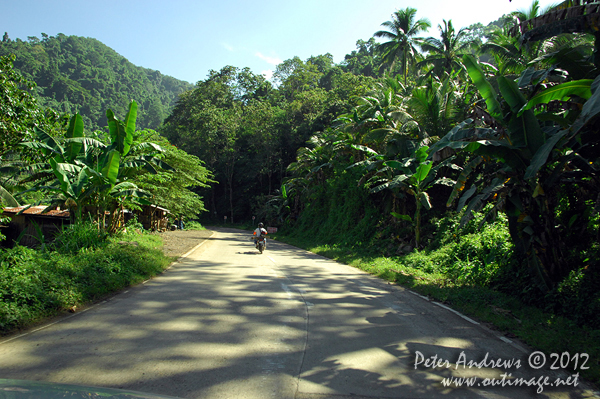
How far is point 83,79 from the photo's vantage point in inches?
3784

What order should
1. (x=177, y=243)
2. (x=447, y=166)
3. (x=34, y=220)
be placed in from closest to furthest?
1. (x=447, y=166)
2. (x=34, y=220)
3. (x=177, y=243)

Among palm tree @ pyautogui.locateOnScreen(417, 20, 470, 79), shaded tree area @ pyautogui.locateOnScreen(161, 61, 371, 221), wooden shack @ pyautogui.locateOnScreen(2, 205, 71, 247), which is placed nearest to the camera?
wooden shack @ pyautogui.locateOnScreen(2, 205, 71, 247)

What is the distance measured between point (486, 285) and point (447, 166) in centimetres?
764

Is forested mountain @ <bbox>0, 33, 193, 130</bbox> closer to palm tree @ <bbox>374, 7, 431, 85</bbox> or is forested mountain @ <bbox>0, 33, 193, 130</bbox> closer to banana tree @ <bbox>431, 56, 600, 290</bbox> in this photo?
palm tree @ <bbox>374, 7, 431, 85</bbox>

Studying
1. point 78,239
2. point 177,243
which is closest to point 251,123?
point 177,243

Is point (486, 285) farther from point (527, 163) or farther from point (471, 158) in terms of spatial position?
point (471, 158)

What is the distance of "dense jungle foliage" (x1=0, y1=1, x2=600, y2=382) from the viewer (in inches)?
281

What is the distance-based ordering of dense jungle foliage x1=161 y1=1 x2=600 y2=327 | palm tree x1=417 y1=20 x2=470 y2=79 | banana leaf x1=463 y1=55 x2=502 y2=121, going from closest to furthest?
1. dense jungle foliage x1=161 y1=1 x2=600 y2=327
2. banana leaf x1=463 y1=55 x2=502 y2=121
3. palm tree x1=417 y1=20 x2=470 y2=79

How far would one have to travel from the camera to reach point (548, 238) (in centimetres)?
746

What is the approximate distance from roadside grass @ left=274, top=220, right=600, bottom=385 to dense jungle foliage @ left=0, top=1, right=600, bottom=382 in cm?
7

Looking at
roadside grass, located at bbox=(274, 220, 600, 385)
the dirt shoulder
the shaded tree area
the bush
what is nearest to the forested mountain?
the shaded tree area

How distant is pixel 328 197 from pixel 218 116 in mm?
25675

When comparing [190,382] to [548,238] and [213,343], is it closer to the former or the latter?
[213,343]

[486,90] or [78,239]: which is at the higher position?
[486,90]
